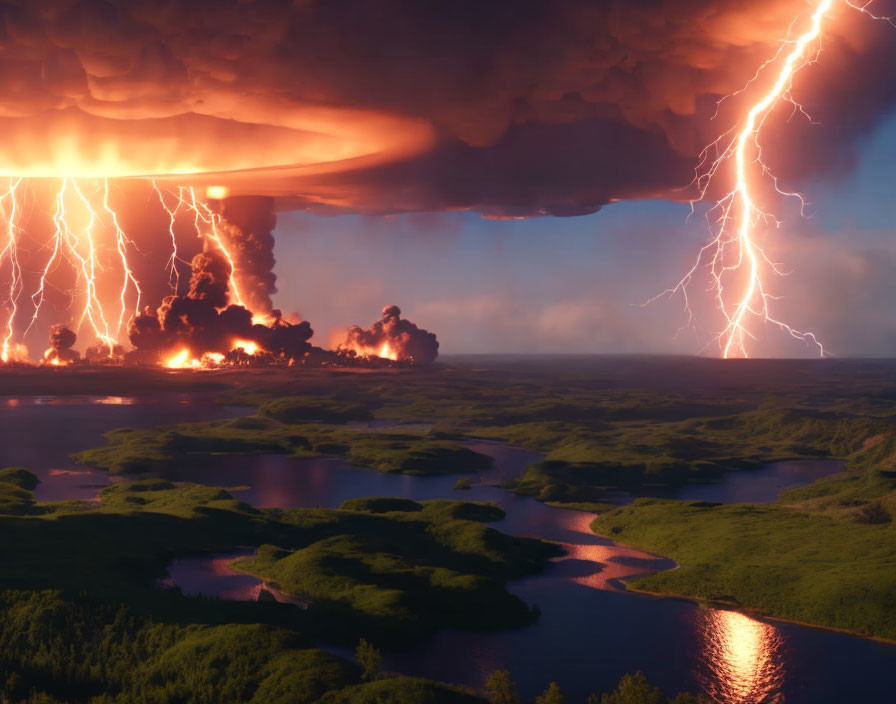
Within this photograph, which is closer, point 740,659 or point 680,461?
point 740,659

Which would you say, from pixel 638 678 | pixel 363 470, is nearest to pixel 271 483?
pixel 363 470

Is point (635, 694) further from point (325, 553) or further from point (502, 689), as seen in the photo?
point (325, 553)

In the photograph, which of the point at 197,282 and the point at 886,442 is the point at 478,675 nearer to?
the point at 886,442

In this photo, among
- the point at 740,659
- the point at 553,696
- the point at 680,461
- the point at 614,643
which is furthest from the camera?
the point at 680,461

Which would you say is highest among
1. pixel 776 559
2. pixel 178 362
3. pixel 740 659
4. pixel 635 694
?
pixel 178 362

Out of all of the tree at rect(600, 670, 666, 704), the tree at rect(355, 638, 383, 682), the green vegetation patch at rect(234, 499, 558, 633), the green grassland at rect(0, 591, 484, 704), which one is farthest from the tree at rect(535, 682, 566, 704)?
the green vegetation patch at rect(234, 499, 558, 633)

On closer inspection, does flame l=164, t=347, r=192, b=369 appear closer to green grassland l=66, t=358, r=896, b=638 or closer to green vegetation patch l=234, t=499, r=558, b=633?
green grassland l=66, t=358, r=896, b=638


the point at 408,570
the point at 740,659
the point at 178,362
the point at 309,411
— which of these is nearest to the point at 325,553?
the point at 408,570
